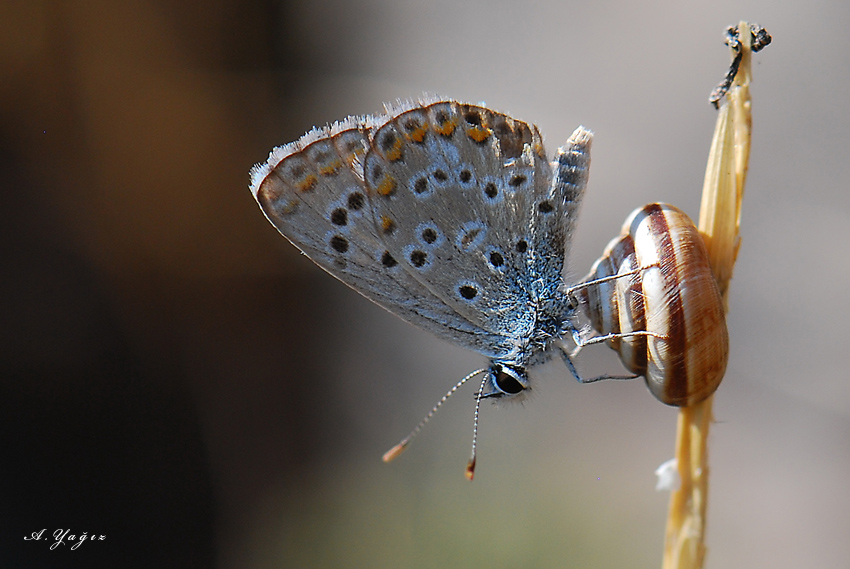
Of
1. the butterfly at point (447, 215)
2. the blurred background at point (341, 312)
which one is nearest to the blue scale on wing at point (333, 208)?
the butterfly at point (447, 215)

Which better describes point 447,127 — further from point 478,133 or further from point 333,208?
point 333,208

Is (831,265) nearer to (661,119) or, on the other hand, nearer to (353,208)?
(661,119)

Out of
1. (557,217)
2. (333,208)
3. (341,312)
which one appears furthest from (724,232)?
(341,312)

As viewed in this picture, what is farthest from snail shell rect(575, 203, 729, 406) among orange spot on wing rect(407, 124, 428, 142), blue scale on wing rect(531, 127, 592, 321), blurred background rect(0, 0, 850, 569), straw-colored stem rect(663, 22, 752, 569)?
blurred background rect(0, 0, 850, 569)

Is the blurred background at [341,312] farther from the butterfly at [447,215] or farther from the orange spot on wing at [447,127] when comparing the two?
the orange spot on wing at [447,127]

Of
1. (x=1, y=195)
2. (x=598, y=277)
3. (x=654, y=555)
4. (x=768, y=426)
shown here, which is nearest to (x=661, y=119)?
(x=768, y=426)

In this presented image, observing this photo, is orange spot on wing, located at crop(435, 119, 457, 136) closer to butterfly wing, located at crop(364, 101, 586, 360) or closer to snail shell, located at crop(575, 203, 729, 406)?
butterfly wing, located at crop(364, 101, 586, 360)
